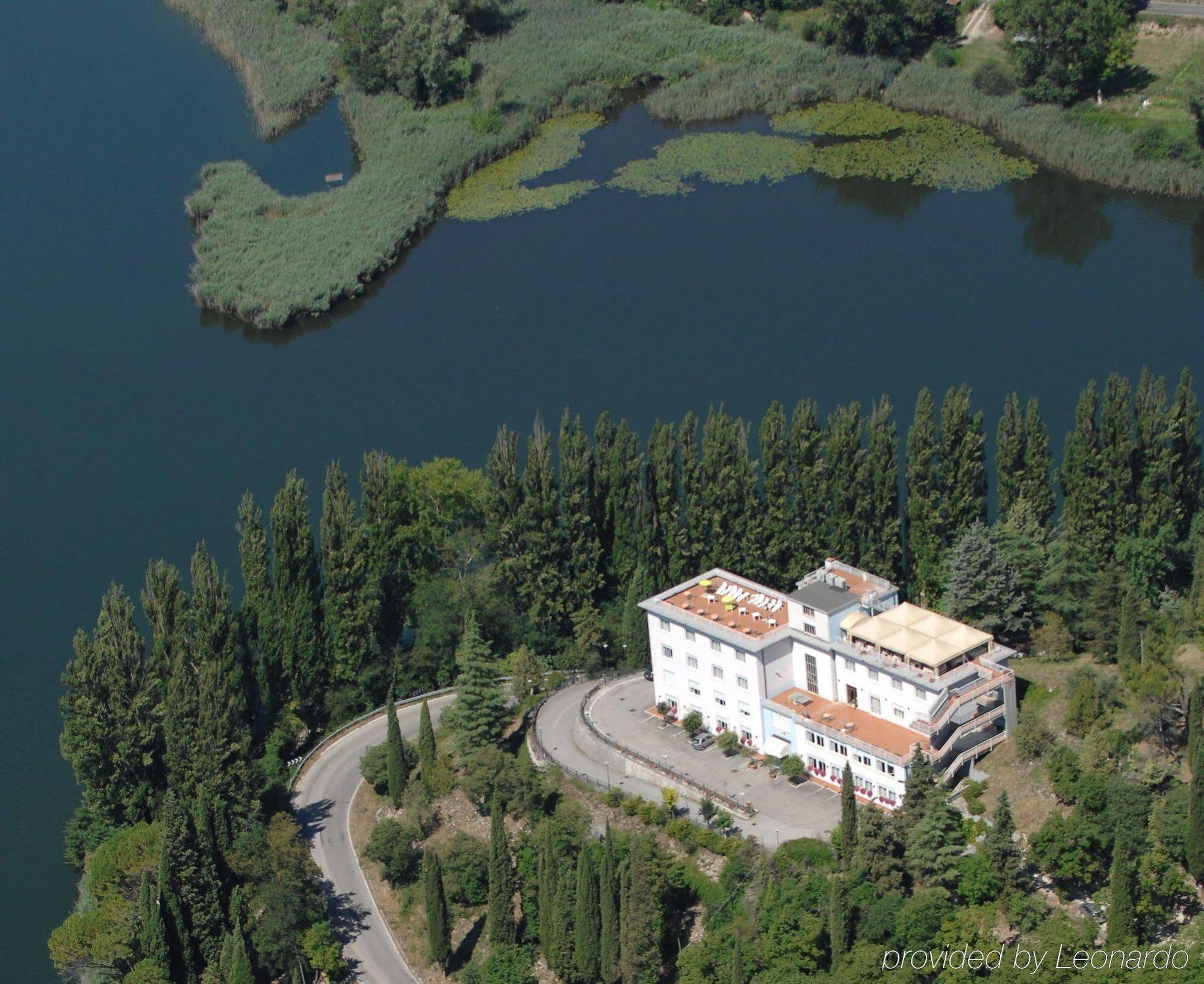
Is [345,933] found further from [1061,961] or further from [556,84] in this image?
[556,84]

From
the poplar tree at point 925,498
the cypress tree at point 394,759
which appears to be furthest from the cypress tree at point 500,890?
the poplar tree at point 925,498

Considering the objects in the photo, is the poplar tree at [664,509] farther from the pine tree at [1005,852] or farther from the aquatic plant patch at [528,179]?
the aquatic plant patch at [528,179]

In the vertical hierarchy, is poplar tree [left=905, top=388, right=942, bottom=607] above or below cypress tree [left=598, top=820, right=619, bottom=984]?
above

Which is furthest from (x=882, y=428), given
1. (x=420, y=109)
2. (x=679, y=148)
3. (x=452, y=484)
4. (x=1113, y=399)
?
(x=420, y=109)

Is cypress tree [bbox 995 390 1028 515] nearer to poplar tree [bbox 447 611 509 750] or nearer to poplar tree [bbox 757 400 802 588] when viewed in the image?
poplar tree [bbox 757 400 802 588]

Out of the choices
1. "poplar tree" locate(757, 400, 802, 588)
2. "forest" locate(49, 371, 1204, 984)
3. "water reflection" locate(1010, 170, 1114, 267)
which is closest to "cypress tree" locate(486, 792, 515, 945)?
"forest" locate(49, 371, 1204, 984)

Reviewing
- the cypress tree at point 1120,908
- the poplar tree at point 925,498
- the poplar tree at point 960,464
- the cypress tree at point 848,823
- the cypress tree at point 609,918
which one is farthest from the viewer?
the poplar tree at point 925,498
